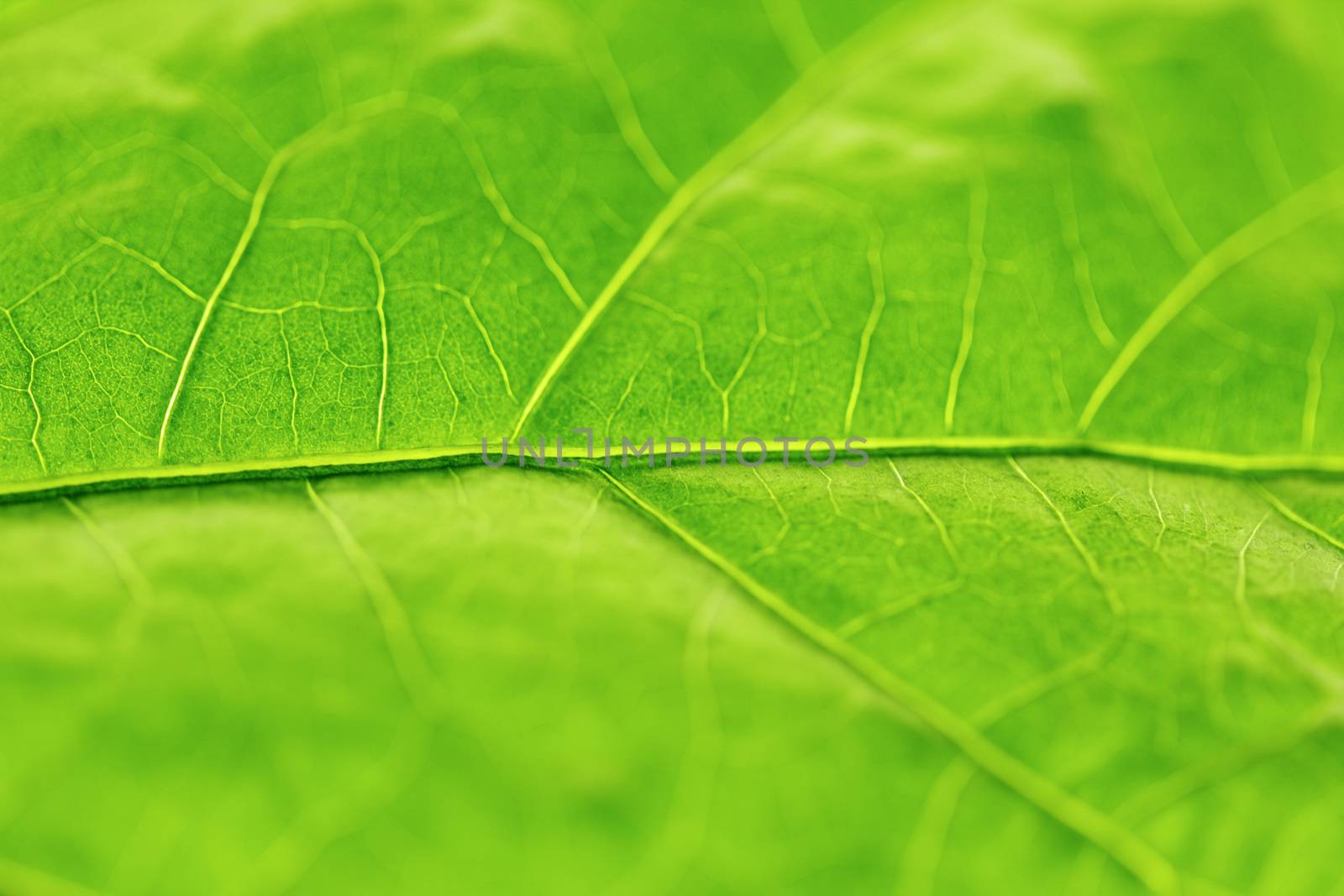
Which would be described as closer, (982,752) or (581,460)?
(982,752)

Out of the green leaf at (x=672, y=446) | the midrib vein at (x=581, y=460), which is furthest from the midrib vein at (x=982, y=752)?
the midrib vein at (x=581, y=460)

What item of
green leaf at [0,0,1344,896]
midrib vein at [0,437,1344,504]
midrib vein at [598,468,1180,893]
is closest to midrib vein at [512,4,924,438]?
green leaf at [0,0,1344,896]

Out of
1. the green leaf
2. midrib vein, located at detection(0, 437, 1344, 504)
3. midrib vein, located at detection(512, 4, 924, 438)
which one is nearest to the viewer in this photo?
the green leaf

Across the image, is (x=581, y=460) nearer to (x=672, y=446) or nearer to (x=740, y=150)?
(x=672, y=446)

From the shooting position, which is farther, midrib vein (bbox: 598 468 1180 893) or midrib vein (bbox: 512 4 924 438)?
midrib vein (bbox: 512 4 924 438)

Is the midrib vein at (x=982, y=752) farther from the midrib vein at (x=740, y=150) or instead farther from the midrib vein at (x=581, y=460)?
the midrib vein at (x=740, y=150)

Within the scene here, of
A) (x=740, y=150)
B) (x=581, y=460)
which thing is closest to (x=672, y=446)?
(x=581, y=460)

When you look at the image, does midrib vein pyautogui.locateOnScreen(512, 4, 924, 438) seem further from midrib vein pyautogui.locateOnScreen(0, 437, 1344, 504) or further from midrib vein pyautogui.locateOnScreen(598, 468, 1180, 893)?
midrib vein pyautogui.locateOnScreen(598, 468, 1180, 893)

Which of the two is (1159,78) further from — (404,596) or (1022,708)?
(404,596)
